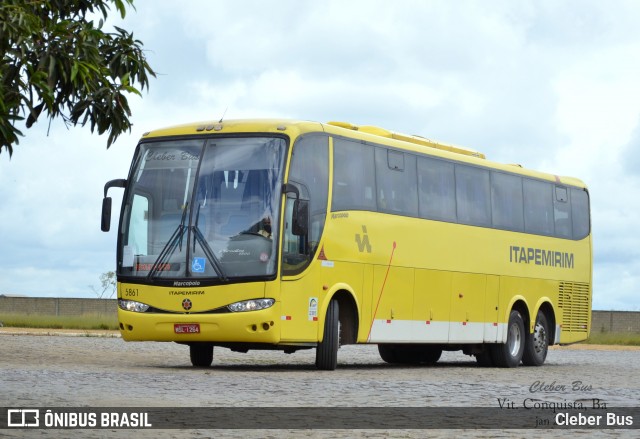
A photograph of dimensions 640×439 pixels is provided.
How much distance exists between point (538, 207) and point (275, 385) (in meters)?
12.8

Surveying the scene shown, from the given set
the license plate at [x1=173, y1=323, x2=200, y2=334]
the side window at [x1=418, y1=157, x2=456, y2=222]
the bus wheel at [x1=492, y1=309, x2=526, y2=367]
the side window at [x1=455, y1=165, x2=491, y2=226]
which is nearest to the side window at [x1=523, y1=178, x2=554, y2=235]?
the side window at [x1=455, y1=165, x2=491, y2=226]

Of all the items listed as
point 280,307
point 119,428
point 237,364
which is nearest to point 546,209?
point 237,364

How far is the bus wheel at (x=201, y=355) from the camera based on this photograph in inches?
928

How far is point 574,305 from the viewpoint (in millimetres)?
30734

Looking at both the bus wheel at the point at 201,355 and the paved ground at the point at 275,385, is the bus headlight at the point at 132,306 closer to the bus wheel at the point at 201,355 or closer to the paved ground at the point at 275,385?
the paved ground at the point at 275,385

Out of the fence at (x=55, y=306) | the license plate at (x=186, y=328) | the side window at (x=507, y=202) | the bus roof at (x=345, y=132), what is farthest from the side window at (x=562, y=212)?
the fence at (x=55, y=306)

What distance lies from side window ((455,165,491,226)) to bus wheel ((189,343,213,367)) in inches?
226

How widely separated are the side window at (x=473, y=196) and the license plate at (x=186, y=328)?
704cm

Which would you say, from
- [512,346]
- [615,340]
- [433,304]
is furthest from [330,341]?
[615,340]

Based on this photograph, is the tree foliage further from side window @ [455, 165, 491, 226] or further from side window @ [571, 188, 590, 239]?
side window @ [571, 188, 590, 239]

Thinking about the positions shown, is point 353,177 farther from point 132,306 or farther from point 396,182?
point 132,306

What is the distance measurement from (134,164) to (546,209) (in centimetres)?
1069

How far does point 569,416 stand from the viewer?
14219 mm

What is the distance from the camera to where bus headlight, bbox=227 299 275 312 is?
20891 millimetres
